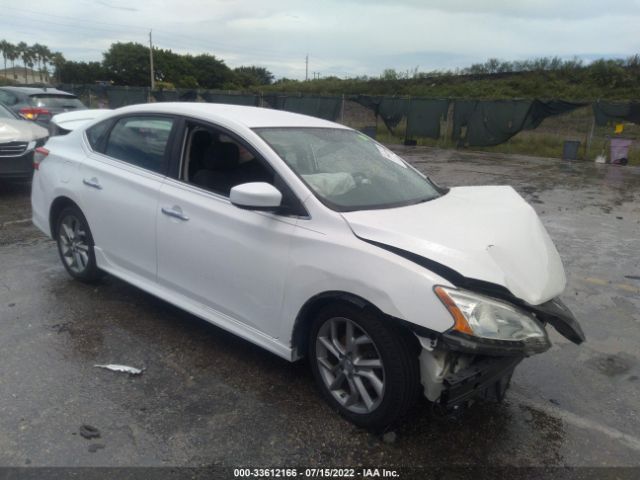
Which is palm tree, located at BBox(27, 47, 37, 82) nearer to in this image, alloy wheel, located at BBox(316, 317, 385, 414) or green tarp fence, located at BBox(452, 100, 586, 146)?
green tarp fence, located at BBox(452, 100, 586, 146)

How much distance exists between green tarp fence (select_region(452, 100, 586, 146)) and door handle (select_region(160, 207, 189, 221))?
1683 cm

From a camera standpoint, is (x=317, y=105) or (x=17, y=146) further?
(x=317, y=105)

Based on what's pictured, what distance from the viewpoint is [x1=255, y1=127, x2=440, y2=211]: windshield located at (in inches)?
124

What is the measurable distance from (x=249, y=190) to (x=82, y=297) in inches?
93.2

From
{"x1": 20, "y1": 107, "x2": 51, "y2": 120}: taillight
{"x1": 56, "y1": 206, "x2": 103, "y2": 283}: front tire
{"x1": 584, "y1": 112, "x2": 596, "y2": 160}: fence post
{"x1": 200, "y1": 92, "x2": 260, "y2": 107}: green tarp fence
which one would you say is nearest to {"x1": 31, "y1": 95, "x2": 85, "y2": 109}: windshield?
{"x1": 20, "y1": 107, "x2": 51, "y2": 120}: taillight

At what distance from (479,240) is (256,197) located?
47.6 inches

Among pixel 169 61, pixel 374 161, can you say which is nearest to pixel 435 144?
pixel 374 161

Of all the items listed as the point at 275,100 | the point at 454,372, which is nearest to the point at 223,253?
the point at 454,372

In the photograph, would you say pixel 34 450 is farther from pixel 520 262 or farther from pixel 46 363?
pixel 520 262

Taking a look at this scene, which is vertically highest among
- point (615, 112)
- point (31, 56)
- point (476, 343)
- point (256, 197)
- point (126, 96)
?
point (31, 56)

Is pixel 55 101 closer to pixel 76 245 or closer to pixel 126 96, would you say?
pixel 76 245

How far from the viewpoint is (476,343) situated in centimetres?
237

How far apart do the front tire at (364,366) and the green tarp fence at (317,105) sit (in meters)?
18.9

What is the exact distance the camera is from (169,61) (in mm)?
84000
